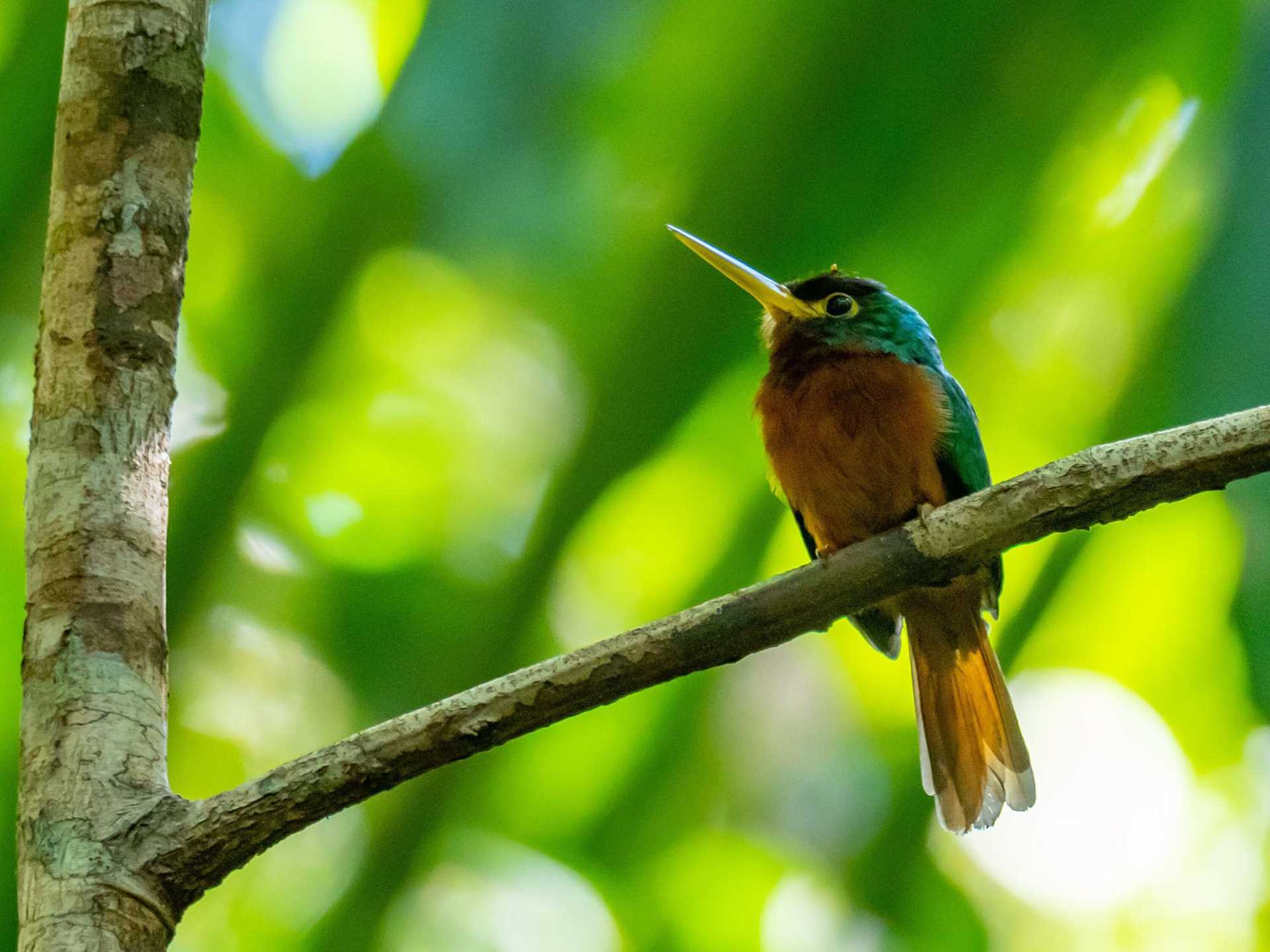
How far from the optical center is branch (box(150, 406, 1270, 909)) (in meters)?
1.47

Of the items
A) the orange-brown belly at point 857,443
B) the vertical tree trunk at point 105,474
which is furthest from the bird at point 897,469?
the vertical tree trunk at point 105,474

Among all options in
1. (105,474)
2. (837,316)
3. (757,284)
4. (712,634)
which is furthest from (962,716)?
(105,474)

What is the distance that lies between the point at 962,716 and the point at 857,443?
0.64 metres

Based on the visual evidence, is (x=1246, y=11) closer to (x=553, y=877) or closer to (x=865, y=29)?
(x=865, y=29)

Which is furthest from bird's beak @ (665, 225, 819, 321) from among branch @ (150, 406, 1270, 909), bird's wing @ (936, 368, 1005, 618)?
branch @ (150, 406, 1270, 909)

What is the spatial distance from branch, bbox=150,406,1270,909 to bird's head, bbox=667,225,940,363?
3.59 feet

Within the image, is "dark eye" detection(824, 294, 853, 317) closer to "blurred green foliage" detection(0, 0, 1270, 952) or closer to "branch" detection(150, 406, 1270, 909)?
"blurred green foliage" detection(0, 0, 1270, 952)

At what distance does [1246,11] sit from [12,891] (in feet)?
11.4

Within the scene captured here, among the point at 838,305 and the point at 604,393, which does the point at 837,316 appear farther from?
the point at 604,393

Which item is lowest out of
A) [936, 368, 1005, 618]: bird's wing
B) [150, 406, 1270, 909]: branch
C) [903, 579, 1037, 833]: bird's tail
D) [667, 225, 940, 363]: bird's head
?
[150, 406, 1270, 909]: branch

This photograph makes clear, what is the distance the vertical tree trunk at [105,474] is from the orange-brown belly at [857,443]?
1.35m

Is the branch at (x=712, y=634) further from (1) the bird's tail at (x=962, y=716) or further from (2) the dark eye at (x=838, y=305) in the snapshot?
(2) the dark eye at (x=838, y=305)

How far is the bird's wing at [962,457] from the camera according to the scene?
2.71 m

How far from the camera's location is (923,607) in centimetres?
285
